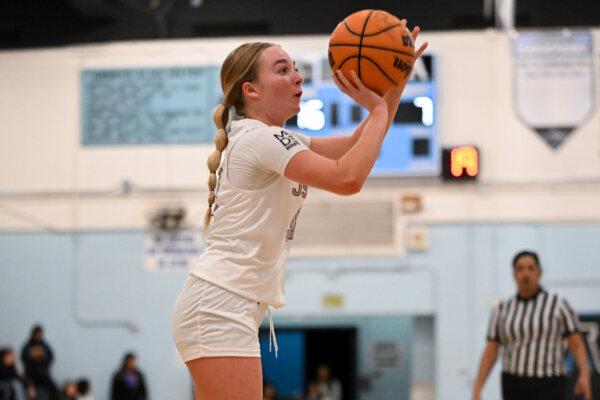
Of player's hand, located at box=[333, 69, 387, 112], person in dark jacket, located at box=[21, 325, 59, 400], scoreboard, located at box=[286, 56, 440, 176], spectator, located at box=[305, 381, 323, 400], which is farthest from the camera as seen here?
spectator, located at box=[305, 381, 323, 400]

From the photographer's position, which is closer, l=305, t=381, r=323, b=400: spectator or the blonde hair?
the blonde hair

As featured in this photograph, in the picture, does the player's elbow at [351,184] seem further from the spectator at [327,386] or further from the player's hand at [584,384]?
the spectator at [327,386]

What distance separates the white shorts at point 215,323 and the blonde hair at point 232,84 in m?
0.34

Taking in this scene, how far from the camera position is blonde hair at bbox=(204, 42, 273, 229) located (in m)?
3.51

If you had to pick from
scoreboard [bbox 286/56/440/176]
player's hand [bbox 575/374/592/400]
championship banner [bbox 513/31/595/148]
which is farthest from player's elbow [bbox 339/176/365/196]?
championship banner [bbox 513/31/595/148]

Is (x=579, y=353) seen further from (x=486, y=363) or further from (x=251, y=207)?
(x=251, y=207)

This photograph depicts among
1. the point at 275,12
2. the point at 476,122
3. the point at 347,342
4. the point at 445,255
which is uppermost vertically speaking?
the point at 275,12

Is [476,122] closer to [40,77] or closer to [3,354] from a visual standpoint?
[40,77]

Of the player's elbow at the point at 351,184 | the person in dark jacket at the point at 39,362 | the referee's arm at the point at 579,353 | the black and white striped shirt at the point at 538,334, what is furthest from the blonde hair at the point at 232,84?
the person in dark jacket at the point at 39,362

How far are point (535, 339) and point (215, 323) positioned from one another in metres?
4.12

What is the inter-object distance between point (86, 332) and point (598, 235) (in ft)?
22.6

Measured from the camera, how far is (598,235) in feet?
43.2

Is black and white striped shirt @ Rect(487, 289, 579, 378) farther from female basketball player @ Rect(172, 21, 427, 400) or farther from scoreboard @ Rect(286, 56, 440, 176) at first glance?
scoreboard @ Rect(286, 56, 440, 176)

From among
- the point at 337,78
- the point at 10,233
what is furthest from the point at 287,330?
the point at 337,78
